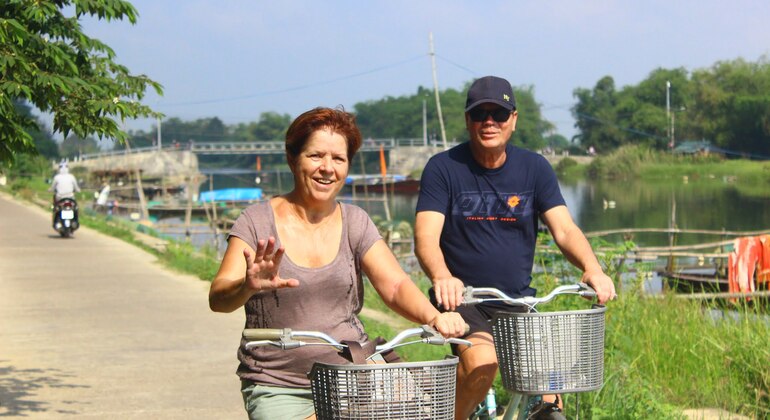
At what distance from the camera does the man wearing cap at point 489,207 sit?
4957mm

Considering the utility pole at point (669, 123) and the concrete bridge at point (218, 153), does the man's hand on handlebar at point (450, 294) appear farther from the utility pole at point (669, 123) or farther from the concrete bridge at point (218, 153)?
the concrete bridge at point (218, 153)

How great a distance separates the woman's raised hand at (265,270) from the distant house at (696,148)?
110m

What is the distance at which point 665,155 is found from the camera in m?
113

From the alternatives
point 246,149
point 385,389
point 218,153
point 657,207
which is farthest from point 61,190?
point 218,153

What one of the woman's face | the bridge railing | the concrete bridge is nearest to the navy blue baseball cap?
the woman's face

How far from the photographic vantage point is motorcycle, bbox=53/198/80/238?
79.7ft

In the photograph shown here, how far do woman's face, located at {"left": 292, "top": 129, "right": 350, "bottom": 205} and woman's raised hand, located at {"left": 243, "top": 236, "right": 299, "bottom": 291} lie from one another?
48 cm

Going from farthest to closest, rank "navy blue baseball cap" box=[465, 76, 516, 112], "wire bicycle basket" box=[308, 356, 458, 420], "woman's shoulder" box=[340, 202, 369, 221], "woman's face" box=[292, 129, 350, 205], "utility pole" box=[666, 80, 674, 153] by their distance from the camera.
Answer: "utility pole" box=[666, 80, 674, 153], "navy blue baseball cap" box=[465, 76, 516, 112], "woman's shoulder" box=[340, 202, 369, 221], "woman's face" box=[292, 129, 350, 205], "wire bicycle basket" box=[308, 356, 458, 420]

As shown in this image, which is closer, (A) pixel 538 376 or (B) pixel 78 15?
(A) pixel 538 376

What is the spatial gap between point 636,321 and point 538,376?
16.4 feet

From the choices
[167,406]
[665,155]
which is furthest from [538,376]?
[665,155]

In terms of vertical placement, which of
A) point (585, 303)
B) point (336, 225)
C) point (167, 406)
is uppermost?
point (336, 225)

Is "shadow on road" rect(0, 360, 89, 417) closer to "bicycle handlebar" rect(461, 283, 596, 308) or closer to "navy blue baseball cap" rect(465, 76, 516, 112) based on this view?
"navy blue baseball cap" rect(465, 76, 516, 112)

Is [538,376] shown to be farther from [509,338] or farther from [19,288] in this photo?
[19,288]
